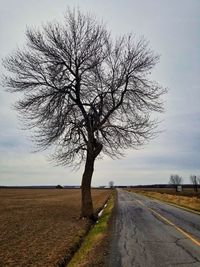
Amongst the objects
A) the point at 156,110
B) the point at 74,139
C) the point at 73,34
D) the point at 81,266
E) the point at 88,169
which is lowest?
the point at 81,266

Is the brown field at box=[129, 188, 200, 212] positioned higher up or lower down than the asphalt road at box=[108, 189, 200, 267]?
higher up

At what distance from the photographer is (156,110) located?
77.4ft

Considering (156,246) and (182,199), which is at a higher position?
(182,199)

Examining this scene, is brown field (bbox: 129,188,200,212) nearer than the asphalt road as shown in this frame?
No

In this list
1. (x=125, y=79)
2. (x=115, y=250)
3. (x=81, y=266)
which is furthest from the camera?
(x=125, y=79)

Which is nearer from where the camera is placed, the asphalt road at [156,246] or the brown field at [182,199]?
the asphalt road at [156,246]

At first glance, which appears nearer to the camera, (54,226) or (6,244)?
(6,244)

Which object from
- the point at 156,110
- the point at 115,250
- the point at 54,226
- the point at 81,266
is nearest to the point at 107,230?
the point at 54,226

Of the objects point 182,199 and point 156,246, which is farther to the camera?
point 182,199

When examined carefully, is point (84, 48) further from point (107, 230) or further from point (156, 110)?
point (107, 230)

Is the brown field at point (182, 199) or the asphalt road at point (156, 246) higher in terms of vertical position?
the brown field at point (182, 199)

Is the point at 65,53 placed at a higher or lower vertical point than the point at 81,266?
higher

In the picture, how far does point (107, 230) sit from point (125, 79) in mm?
10371

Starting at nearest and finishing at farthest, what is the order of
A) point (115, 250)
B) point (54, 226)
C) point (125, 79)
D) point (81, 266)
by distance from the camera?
point (81, 266), point (115, 250), point (54, 226), point (125, 79)
